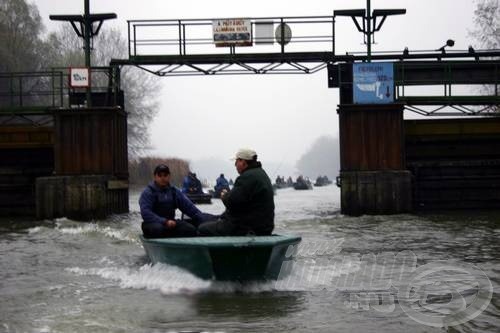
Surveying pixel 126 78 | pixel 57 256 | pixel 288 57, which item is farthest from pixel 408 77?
pixel 126 78

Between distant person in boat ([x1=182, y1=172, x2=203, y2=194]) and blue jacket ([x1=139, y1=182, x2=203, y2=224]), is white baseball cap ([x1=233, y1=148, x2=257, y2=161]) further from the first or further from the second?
distant person in boat ([x1=182, y1=172, x2=203, y2=194])

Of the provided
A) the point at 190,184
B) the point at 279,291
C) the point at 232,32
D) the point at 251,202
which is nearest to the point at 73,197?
the point at 232,32

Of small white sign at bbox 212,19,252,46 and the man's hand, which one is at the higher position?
small white sign at bbox 212,19,252,46

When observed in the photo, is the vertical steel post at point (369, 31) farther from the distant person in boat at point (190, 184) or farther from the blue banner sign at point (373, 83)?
the distant person in boat at point (190, 184)

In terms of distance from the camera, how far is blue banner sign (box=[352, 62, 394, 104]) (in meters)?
20.5

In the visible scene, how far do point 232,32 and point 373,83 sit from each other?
4939 millimetres

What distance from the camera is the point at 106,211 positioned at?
20109 mm

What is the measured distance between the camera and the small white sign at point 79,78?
69.4 feet

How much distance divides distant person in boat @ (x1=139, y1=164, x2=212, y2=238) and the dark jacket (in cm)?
93

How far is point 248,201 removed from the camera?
27.6ft

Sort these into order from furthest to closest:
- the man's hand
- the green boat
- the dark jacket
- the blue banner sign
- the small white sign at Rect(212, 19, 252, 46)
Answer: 1. the small white sign at Rect(212, 19, 252, 46)
2. the blue banner sign
3. the man's hand
4. the dark jacket
5. the green boat

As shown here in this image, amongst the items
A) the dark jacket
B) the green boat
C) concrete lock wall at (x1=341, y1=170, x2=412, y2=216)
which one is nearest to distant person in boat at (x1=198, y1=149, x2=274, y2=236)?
the dark jacket

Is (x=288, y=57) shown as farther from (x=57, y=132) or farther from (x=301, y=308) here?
(x=301, y=308)

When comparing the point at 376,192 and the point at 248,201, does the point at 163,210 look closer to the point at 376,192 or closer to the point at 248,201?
the point at 248,201
